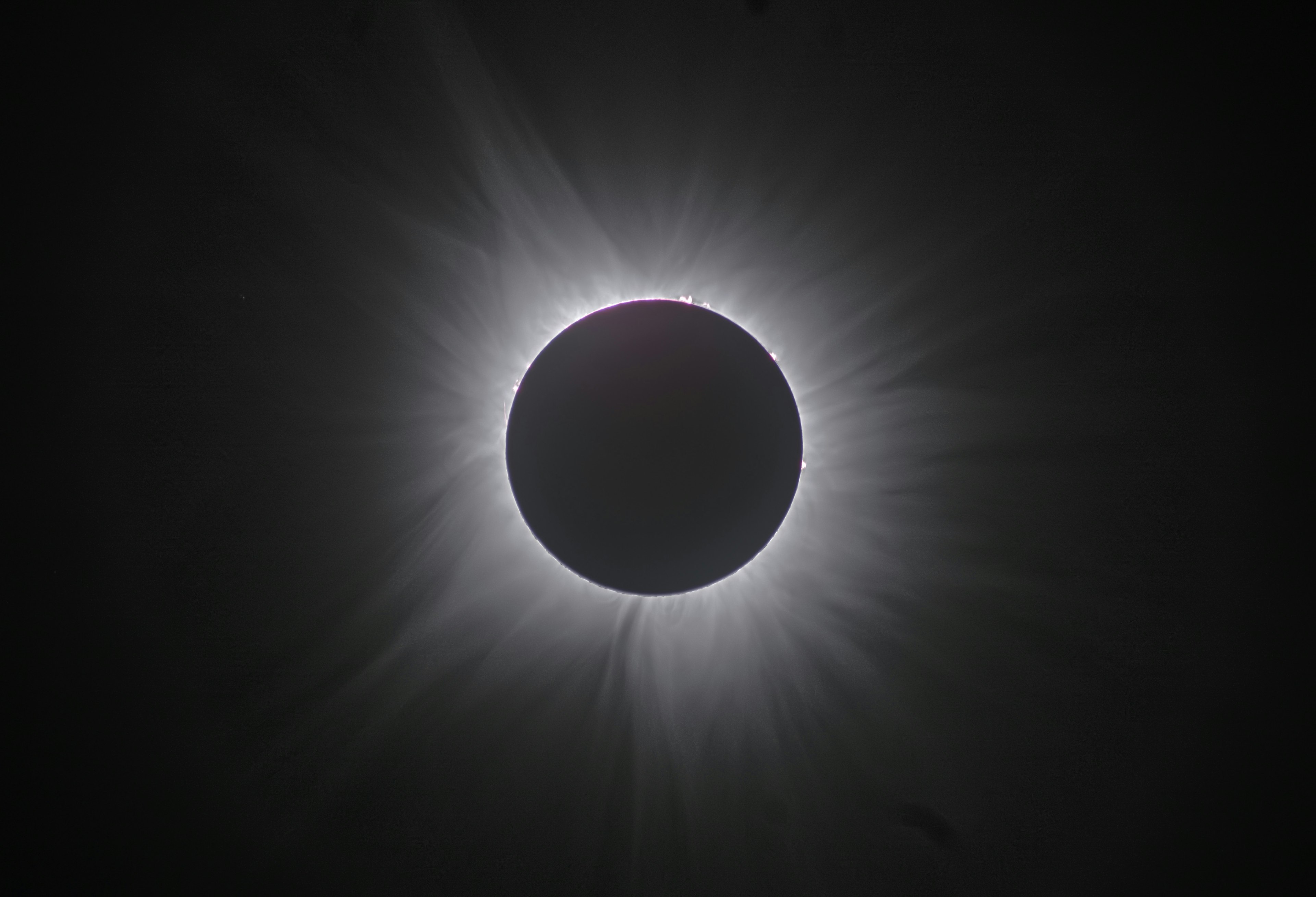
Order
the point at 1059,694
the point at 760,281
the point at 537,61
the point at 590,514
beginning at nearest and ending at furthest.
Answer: the point at 590,514 → the point at 537,61 → the point at 760,281 → the point at 1059,694

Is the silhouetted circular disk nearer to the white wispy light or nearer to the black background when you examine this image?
the white wispy light

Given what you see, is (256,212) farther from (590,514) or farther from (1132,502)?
(1132,502)

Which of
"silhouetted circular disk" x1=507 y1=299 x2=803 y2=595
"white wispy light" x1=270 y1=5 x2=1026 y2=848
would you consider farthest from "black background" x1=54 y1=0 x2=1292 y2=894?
"silhouetted circular disk" x1=507 y1=299 x2=803 y2=595

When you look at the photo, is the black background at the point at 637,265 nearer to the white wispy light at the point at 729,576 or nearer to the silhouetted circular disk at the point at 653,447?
the white wispy light at the point at 729,576

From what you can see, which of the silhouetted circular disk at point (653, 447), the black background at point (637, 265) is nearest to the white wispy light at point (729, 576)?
the black background at point (637, 265)

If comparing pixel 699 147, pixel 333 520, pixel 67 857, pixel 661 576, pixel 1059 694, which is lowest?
pixel 67 857

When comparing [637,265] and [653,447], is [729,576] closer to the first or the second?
[653,447]

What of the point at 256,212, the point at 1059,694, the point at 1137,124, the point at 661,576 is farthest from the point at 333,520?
the point at 1137,124
